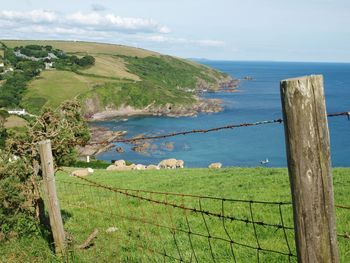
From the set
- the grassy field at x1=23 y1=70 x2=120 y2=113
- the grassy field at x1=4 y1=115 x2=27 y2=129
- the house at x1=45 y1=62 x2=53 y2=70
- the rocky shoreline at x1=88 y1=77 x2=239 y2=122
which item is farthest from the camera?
the house at x1=45 y1=62 x2=53 y2=70

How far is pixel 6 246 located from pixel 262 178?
11.9 m

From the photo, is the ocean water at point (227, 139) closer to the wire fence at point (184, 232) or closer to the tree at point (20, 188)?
the wire fence at point (184, 232)

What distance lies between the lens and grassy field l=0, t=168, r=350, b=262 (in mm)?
8789

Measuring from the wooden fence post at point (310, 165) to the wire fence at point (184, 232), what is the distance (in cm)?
199

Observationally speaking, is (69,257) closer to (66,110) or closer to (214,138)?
(66,110)

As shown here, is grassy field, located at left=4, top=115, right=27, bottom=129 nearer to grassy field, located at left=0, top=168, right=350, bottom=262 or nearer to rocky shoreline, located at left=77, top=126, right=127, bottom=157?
rocky shoreline, located at left=77, top=126, right=127, bottom=157

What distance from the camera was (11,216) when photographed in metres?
10.5

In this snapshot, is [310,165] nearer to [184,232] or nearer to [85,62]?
[184,232]

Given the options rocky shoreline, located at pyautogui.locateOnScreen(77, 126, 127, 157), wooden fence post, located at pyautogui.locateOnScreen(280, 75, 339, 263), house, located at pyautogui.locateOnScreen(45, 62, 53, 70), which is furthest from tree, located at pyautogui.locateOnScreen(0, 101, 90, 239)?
house, located at pyautogui.locateOnScreen(45, 62, 53, 70)

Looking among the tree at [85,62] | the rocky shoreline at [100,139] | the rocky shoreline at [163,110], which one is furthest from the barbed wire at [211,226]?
the tree at [85,62]

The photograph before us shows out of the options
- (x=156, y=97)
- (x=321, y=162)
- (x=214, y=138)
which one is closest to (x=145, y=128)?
(x=214, y=138)

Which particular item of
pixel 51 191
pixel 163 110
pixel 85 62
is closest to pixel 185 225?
pixel 51 191

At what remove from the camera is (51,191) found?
8648 mm

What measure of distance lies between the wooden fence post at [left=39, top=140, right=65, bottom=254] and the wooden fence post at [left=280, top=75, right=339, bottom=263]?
19.5 feet
